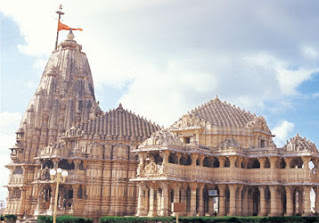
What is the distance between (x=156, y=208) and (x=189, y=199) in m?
4.52

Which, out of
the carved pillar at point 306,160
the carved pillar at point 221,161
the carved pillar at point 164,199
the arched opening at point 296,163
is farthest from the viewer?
the arched opening at point 296,163

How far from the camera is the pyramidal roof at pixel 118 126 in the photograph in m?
75.8

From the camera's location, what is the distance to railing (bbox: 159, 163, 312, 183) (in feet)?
193

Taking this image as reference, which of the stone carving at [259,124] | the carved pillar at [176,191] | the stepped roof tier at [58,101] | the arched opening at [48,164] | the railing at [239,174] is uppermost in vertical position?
the stepped roof tier at [58,101]

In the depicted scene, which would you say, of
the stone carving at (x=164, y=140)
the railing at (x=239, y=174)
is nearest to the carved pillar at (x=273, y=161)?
the railing at (x=239, y=174)

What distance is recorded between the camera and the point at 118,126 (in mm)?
77500

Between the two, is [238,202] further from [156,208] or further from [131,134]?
[131,134]

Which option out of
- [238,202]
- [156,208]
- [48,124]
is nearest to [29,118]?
[48,124]

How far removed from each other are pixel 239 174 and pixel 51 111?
40652mm

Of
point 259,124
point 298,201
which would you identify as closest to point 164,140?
point 259,124

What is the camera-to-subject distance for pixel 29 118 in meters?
87.8

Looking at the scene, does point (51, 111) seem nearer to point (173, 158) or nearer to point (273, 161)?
point (173, 158)

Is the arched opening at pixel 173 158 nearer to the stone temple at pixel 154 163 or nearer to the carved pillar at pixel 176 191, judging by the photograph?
the stone temple at pixel 154 163

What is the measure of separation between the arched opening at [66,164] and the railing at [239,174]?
1909cm
